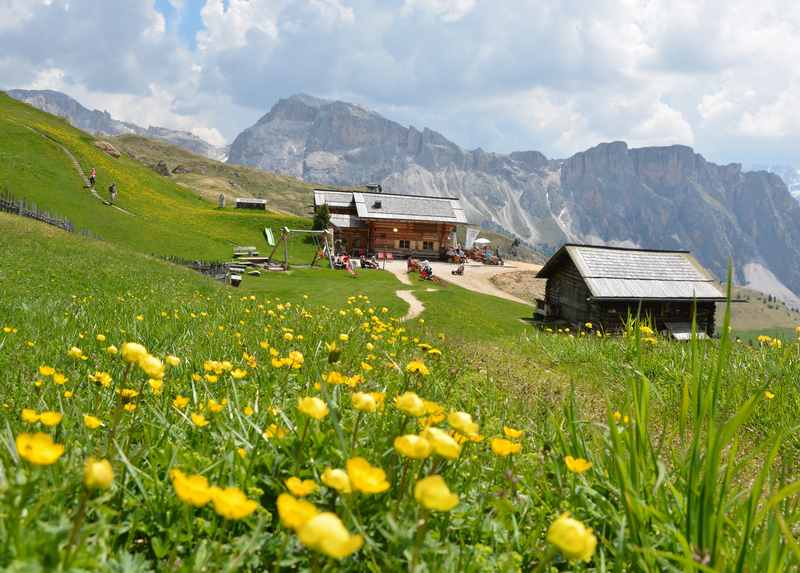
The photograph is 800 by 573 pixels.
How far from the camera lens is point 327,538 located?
1064mm

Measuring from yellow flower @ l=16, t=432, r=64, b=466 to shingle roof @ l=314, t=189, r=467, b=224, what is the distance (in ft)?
162

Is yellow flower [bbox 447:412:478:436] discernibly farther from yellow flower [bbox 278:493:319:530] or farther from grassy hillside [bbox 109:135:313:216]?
grassy hillside [bbox 109:135:313:216]

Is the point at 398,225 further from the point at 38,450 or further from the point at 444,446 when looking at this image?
the point at 38,450

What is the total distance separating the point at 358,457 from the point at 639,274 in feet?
83.7

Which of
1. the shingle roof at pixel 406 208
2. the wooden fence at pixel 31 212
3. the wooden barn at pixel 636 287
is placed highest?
the shingle roof at pixel 406 208

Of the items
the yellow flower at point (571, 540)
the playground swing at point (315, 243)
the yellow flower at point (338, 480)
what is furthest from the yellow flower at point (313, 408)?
the playground swing at point (315, 243)

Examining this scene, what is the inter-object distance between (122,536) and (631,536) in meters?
2.01

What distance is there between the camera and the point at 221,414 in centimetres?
299

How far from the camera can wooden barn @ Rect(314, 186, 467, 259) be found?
51.3m

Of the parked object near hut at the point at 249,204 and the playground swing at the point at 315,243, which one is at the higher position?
the parked object near hut at the point at 249,204

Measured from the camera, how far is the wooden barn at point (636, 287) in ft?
79.0

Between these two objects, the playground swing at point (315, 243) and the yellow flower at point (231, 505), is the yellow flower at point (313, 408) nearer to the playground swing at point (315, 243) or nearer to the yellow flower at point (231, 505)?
the yellow flower at point (231, 505)

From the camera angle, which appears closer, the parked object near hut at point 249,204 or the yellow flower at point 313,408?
the yellow flower at point 313,408

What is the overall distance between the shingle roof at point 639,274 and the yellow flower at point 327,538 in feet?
79.1
